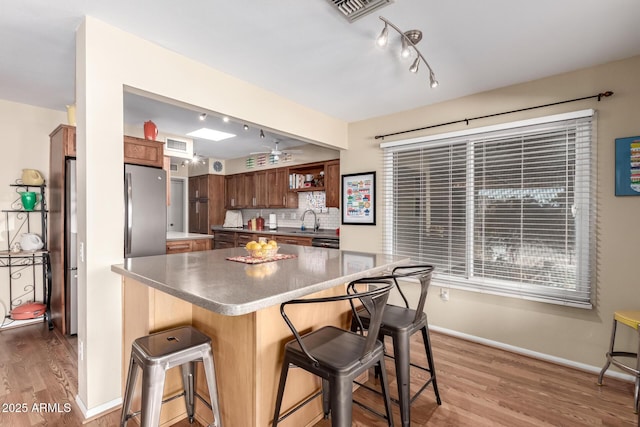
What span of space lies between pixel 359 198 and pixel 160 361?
123 inches

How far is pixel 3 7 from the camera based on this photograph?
1.79 metres

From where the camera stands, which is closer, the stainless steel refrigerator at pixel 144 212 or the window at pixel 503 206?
the window at pixel 503 206

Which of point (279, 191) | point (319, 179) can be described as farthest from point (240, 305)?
point (279, 191)

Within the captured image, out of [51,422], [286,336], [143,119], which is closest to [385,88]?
[286,336]

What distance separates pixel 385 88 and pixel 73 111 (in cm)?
296

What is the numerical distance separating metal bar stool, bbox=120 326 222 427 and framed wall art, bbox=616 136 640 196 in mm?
3213

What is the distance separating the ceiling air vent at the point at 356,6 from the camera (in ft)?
5.72

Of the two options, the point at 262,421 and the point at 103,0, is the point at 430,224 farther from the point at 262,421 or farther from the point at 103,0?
the point at 103,0

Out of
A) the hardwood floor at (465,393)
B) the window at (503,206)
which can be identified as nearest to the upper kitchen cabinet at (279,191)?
the window at (503,206)

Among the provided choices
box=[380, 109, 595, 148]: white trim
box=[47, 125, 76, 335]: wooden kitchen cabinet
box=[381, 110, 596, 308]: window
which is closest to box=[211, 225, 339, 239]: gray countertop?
box=[381, 110, 596, 308]: window

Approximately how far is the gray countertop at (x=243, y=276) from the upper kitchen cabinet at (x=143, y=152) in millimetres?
1458

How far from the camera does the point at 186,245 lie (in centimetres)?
405

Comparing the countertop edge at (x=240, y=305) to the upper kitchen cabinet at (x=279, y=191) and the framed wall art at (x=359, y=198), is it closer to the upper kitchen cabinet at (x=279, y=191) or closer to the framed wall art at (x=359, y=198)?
the framed wall art at (x=359, y=198)

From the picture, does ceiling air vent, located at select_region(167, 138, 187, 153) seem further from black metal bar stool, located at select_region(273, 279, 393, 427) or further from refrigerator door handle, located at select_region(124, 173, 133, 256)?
black metal bar stool, located at select_region(273, 279, 393, 427)
